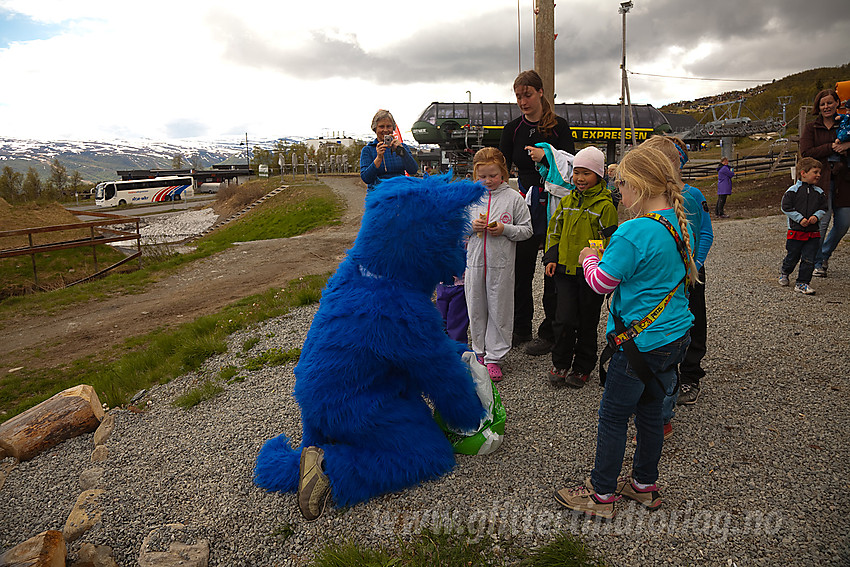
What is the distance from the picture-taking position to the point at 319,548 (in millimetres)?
2514

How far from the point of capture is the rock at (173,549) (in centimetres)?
246

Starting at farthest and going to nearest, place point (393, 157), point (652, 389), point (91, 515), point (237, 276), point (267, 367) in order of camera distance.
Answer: point (237, 276) < point (267, 367) < point (393, 157) < point (91, 515) < point (652, 389)

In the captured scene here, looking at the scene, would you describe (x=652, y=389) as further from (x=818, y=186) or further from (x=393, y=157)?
Answer: (x=818, y=186)

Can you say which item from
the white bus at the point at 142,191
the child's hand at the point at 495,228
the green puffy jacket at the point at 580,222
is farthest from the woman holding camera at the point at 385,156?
the white bus at the point at 142,191

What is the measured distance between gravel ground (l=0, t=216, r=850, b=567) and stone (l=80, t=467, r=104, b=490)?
67mm

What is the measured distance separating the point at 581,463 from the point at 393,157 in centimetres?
313

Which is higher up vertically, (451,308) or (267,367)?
(451,308)

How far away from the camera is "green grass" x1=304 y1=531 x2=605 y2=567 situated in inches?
87.7

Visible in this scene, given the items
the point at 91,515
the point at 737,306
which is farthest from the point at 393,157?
the point at 737,306

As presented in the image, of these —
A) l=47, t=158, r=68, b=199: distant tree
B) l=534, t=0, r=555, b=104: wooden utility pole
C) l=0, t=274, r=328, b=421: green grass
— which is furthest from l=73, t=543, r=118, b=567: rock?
l=47, t=158, r=68, b=199: distant tree

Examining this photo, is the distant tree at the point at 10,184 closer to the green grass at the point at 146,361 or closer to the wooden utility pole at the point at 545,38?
the green grass at the point at 146,361

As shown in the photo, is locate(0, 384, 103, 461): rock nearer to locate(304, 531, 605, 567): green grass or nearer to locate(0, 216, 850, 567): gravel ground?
locate(0, 216, 850, 567): gravel ground

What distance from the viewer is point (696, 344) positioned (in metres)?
3.59

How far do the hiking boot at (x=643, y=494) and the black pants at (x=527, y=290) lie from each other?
2000 millimetres
